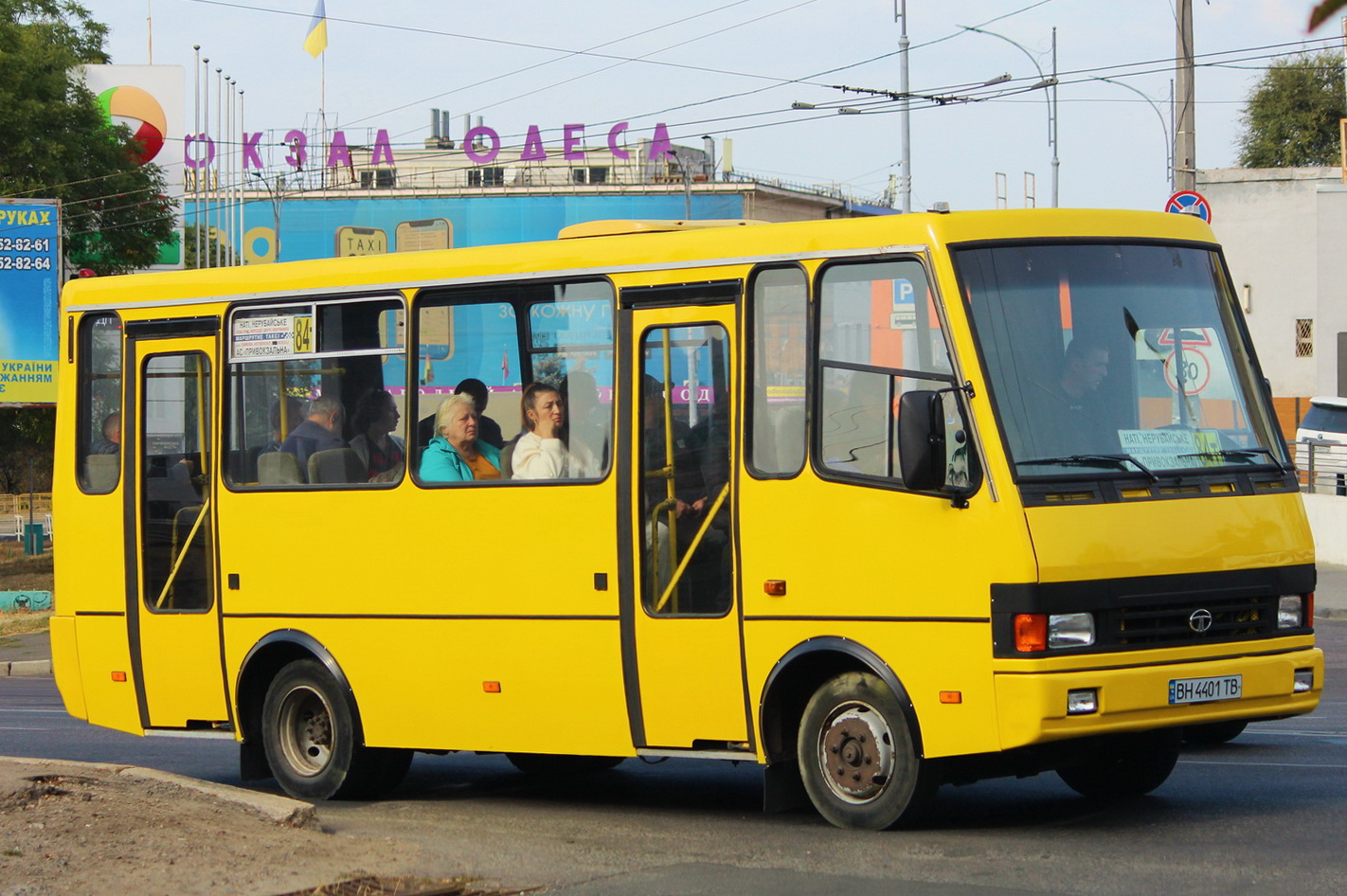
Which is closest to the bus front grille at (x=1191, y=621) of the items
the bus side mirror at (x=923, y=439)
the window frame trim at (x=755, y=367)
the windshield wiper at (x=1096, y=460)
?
the windshield wiper at (x=1096, y=460)

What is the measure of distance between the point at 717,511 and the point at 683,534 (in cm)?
23

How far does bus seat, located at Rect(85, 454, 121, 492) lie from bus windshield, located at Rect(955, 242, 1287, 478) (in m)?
5.99

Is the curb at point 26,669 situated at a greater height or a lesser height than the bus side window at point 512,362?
lesser

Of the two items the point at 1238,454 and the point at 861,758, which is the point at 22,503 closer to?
the point at 861,758

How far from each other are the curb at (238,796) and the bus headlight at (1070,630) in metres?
3.70

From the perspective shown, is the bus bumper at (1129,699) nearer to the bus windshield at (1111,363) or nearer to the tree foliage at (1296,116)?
the bus windshield at (1111,363)

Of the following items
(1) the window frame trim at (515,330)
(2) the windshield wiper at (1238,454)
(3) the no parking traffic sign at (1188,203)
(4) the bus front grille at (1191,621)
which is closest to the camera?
(4) the bus front grille at (1191,621)

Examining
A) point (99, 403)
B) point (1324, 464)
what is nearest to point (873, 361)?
point (99, 403)

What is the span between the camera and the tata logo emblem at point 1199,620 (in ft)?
25.3

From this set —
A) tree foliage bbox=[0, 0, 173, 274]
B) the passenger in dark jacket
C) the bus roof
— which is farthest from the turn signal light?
tree foliage bbox=[0, 0, 173, 274]

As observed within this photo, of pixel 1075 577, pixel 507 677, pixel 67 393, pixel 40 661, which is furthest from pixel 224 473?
pixel 40 661

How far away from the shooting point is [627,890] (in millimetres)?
6984

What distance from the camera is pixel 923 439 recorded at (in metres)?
7.60

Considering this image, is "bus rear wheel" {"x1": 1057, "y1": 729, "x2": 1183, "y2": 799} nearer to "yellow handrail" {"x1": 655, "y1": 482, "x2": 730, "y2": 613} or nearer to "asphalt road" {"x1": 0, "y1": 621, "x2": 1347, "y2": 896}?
"asphalt road" {"x1": 0, "y1": 621, "x2": 1347, "y2": 896}
